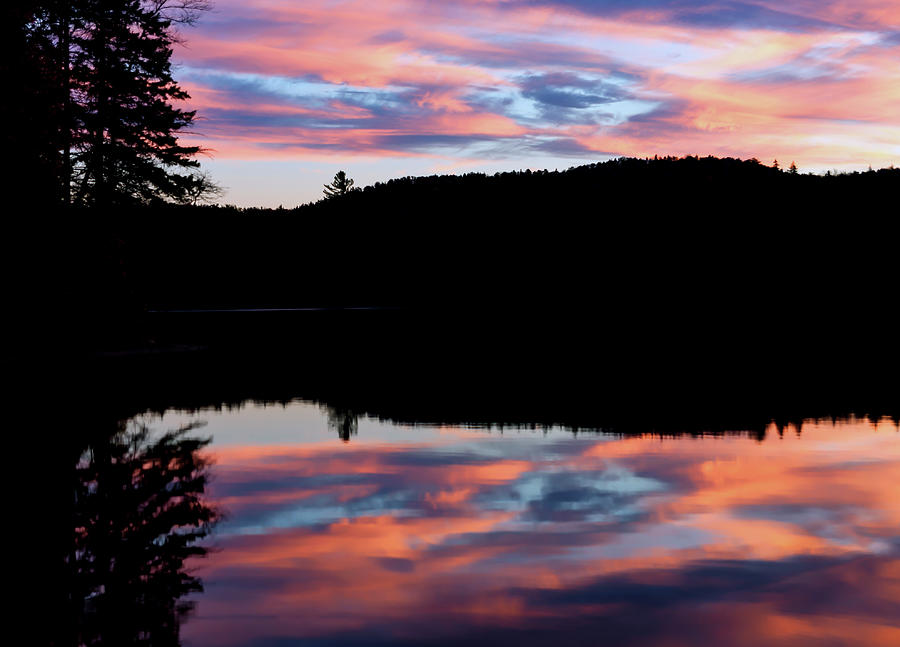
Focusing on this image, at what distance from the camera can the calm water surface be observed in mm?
7215

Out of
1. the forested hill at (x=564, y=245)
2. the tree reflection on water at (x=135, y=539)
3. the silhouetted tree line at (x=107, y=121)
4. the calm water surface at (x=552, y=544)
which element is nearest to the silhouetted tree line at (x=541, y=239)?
the forested hill at (x=564, y=245)

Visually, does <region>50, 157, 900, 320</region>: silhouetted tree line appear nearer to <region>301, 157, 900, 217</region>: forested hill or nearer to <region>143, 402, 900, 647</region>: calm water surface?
<region>301, 157, 900, 217</region>: forested hill

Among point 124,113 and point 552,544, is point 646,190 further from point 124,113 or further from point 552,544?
point 552,544

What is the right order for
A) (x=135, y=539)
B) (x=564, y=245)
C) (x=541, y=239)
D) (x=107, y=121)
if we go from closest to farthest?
(x=135, y=539)
(x=107, y=121)
(x=564, y=245)
(x=541, y=239)

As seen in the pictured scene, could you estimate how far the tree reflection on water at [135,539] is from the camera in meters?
7.25

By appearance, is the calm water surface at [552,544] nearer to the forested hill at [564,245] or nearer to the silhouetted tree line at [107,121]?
the silhouetted tree line at [107,121]

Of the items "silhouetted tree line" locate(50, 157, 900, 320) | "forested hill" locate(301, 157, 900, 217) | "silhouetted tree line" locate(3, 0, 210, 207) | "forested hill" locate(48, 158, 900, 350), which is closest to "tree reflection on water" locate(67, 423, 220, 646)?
"silhouetted tree line" locate(3, 0, 210, 207)

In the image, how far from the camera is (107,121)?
139ft

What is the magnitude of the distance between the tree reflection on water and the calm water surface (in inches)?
9.8

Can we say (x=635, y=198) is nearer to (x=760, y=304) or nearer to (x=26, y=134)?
(x=760, y=304)

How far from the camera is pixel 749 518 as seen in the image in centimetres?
1098

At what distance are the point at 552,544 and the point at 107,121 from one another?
122 feet

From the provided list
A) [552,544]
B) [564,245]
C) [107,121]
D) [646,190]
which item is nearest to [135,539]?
[552,544]

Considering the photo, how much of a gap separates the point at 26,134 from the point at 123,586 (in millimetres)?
23928
